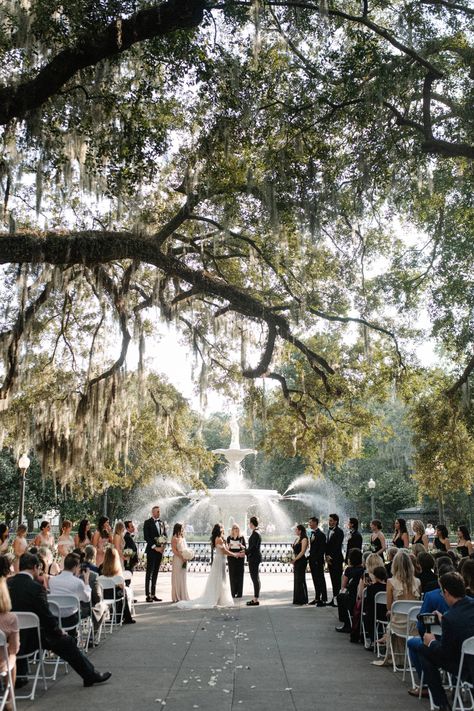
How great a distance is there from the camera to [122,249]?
10.1m

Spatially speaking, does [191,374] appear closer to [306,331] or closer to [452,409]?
[306,331]

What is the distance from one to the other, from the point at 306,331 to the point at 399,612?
9488mm

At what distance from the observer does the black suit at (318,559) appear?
11.7 metres

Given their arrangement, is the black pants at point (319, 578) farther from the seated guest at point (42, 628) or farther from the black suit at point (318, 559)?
the seated guest at point (42, 628)

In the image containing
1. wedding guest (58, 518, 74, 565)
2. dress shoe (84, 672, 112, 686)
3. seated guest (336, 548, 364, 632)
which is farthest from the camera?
wedding guest (58, 518, 74, 565)

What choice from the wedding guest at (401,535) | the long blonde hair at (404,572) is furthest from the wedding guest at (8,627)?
the wedding guest at (401,535)

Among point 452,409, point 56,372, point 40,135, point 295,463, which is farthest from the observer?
point 295,463

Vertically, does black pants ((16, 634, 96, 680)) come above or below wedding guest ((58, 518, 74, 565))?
below

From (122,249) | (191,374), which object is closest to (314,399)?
(191,374)

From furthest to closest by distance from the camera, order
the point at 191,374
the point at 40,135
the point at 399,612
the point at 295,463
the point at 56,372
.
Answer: the point at 295,463, the point at 56,372, the point at 191,374, the point at 40,135, the point at 399,612

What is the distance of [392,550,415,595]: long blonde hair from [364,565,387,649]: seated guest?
0.79m

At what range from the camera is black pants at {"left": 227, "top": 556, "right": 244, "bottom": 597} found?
42.8ft

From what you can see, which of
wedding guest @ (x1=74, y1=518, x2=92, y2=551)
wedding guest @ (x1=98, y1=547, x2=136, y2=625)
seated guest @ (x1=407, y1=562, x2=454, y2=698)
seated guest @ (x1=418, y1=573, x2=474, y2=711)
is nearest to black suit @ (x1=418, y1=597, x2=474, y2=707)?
seated guest @ (x1=418, y1=573, x2=474, y2=711)

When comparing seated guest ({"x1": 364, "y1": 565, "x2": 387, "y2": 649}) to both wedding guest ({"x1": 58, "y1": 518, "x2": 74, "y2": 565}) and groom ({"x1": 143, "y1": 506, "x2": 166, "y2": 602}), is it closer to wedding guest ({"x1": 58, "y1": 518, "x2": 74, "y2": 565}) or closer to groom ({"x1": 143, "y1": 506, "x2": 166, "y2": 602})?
wedding guest ({"x1": 58, "y1": 518, "x2": 74, "y2": 565})
